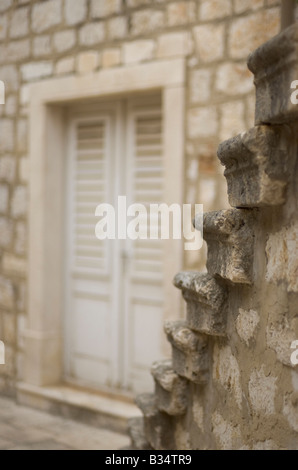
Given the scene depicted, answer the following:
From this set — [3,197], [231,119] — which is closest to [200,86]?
[231,119]

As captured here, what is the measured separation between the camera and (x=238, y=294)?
1899mm

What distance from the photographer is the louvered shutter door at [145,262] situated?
15.1 ft

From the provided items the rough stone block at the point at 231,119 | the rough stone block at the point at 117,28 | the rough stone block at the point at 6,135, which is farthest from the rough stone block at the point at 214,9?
the rough stone block at the point at 6,135

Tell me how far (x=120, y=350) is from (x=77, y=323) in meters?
0.49

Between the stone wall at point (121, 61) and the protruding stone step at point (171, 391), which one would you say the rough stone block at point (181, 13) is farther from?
the protruding stone step at point (171, 391)

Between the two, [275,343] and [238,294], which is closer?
[275,343]

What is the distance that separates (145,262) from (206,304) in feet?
8.77

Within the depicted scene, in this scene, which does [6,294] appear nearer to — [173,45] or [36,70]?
[36,70]

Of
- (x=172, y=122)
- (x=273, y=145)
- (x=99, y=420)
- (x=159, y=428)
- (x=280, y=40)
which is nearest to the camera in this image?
(x=280, y=40)

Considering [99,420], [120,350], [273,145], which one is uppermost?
[273,145]

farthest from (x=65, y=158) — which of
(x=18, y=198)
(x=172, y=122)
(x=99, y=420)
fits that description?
(x=99, y=420)

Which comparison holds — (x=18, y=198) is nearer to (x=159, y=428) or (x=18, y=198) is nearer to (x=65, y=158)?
(x=65, y=158)

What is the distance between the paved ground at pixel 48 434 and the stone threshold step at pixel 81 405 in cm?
5

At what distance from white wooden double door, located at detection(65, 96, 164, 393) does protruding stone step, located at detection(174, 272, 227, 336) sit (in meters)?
2.24
